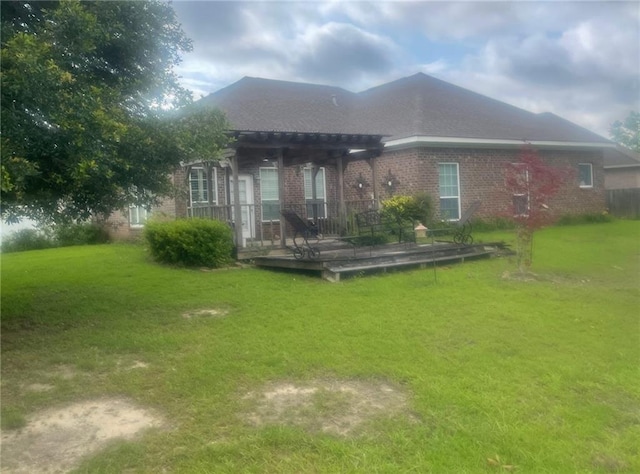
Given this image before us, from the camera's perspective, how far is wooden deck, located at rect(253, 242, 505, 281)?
10836 millimetres

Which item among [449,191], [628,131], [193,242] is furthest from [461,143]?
[628,131]

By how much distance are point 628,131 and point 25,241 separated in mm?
68371

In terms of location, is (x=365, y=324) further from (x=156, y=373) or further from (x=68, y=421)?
(x=68, y=421)

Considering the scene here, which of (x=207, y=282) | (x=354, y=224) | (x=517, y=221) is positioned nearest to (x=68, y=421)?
(x=207, y=282)

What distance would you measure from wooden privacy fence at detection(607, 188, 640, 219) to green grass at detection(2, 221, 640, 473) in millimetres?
16243

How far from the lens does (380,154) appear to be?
15.1 metres

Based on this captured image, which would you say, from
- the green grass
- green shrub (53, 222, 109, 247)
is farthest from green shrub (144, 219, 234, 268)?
green shrub (53, 222, 109, 247)

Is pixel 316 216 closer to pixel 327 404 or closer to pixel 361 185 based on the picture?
pixel 361 185

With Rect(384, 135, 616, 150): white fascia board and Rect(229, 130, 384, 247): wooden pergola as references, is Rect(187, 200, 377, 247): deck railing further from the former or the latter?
Rect(384, 135, 616, 150): white fascia board

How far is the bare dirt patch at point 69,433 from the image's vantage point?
405cm

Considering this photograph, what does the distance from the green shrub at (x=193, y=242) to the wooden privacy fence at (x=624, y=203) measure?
19395mm

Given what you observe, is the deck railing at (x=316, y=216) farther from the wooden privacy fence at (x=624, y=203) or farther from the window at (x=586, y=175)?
the wooden privacy fence at (x=624, y=203)

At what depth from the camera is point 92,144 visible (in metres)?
5.86

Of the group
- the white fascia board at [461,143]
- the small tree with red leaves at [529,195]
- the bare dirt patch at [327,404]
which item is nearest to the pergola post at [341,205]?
the white fascia board at [461,143]
